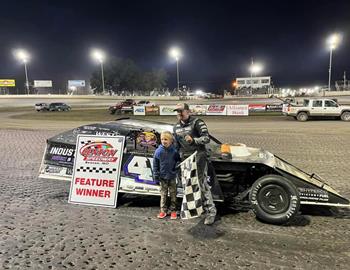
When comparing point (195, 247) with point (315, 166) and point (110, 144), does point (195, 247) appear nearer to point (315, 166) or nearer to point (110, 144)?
point (110, 144)

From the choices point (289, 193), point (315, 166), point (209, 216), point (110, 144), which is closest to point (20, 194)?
point (110, 144)

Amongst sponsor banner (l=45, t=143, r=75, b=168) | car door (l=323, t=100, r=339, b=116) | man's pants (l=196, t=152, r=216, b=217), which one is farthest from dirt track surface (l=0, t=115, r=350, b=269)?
car door (l=323, t=100, r=339, b=116)

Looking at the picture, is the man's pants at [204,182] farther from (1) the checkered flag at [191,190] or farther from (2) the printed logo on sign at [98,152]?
(2) the printed logo on sign at [98,152]

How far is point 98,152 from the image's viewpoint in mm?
5266

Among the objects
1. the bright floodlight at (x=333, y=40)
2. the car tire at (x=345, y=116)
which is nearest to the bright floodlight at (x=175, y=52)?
the bright floodlight at (x=333, y=40)

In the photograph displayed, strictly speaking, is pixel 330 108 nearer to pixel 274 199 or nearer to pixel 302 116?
pixel 302 116

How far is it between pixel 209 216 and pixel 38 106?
1562 inches

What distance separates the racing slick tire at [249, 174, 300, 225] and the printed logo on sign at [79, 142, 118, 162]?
7.23ft

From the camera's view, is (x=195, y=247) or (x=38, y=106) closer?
(x=195, y=247)

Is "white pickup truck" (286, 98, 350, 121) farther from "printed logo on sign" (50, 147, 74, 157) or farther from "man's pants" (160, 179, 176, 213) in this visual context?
"printed logo on sign" (50, 147, 74, 157)

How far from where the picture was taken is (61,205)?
5336mm

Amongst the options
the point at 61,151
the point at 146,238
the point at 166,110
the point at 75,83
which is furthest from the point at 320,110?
the point at 75,83

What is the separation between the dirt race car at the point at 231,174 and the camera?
444 cm

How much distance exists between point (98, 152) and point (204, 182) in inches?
72.1
